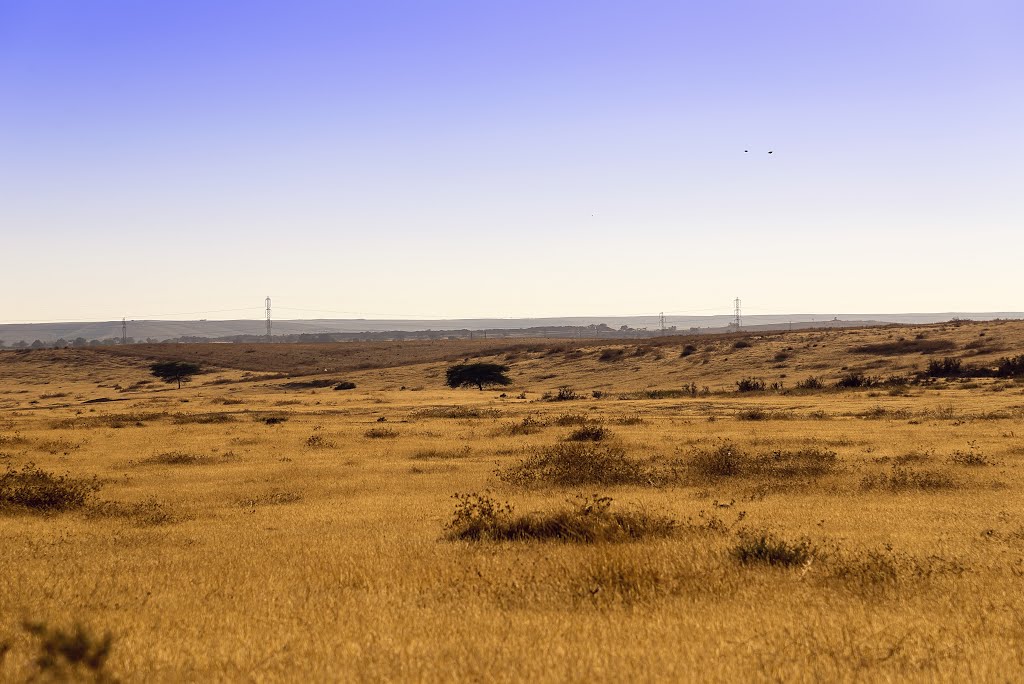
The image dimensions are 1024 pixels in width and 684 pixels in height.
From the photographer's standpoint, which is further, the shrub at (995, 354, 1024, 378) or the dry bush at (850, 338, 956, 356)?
the dry bush at (850, 338, 956, 356)

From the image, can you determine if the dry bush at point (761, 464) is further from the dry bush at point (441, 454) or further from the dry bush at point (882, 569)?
the dry bush at point (882, 569)

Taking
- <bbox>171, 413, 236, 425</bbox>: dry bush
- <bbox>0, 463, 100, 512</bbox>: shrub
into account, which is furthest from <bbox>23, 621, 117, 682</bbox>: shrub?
<bbox>171, 413, 236, 425</bbox>: dry bush

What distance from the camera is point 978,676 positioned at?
5547 millimetres

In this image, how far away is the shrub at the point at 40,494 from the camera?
522 inches

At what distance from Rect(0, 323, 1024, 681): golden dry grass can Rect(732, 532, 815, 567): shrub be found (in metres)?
0.15

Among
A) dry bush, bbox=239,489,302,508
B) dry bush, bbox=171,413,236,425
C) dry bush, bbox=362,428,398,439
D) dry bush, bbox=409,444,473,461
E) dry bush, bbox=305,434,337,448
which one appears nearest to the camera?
dry bush, bbox=239,489,302,508

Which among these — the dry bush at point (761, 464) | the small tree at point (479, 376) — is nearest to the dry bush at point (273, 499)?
the dry bush at point (761, 464)

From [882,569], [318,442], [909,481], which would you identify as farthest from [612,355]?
[882,569]

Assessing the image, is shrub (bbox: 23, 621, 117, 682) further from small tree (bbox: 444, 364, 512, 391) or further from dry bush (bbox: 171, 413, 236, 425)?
small tree (bbox: 444, 364, 512, 391)

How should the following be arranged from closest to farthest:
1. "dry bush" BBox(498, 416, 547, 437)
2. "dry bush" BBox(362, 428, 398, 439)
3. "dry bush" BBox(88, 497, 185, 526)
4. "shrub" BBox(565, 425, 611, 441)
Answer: "dry bush" BBox(88, 497, 185, 526)
"shrub" BBox(565, 425, 611, 441)
"dry bush" BBox(362, 428, 398, 439)
"dry bush" BBox(498, 416, 547, 437)

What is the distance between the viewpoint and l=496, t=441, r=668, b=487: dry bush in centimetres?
1556

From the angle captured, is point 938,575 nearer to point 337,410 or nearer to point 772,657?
point 772,657

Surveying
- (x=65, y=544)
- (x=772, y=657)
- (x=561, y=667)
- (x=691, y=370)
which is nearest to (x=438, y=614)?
(x=561, y=667)

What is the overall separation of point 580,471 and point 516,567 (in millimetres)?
7462
